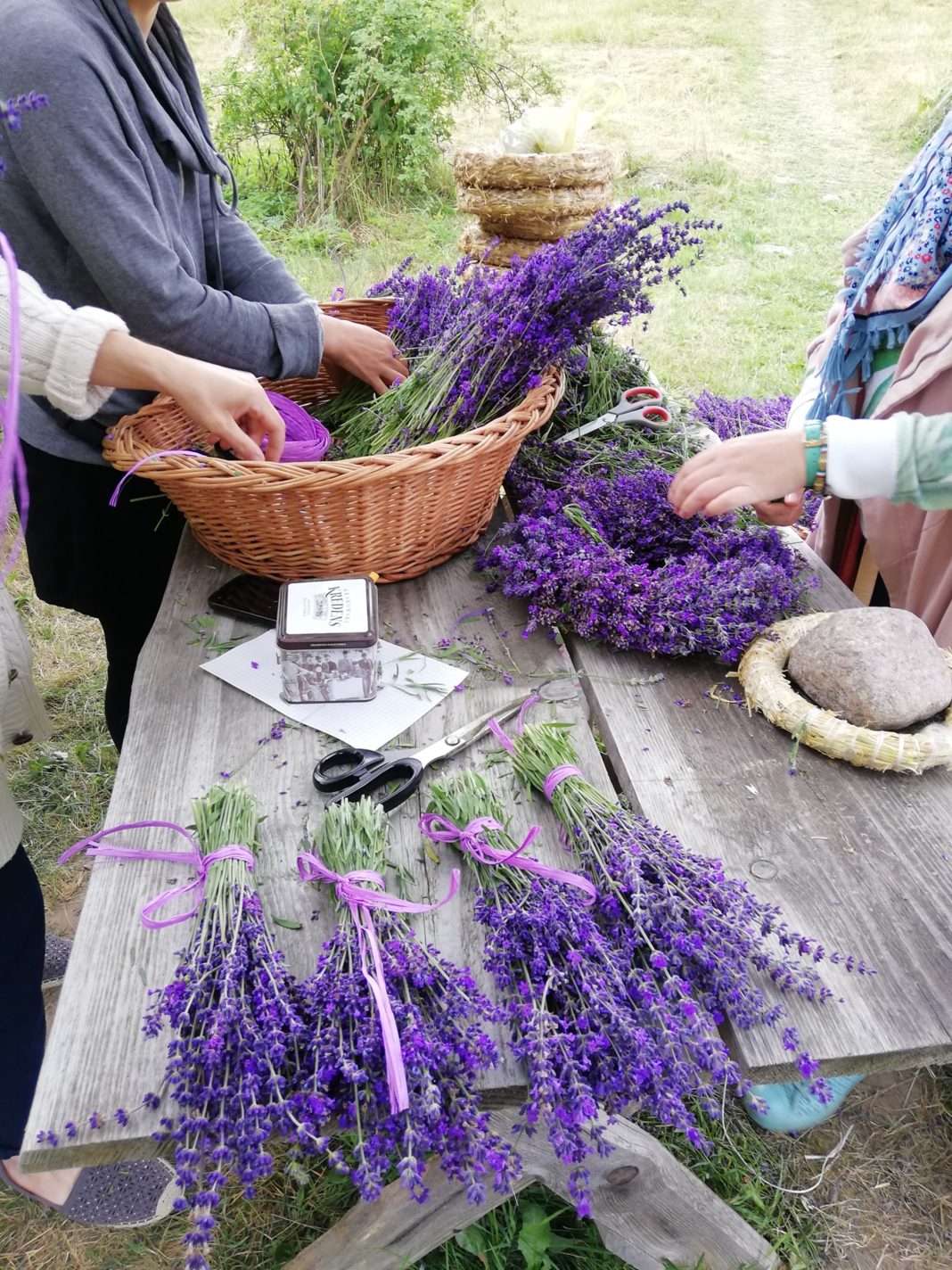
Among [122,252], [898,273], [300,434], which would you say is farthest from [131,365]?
[898,273]

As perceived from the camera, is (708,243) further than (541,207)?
Yes

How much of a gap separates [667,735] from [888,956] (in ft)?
1.26

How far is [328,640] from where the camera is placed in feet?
3.81

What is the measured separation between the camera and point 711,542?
1.43 meters

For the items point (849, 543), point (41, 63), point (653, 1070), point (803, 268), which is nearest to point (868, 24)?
point (803, 268)

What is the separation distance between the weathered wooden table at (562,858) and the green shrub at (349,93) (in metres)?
5.57

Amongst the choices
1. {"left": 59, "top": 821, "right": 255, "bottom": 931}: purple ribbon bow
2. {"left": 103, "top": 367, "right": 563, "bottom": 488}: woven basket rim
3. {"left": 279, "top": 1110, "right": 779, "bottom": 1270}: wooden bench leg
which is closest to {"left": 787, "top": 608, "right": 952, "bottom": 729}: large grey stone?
{"left": 103, "top": 367, "right": 563, "bottom": 488}: woven basket rim

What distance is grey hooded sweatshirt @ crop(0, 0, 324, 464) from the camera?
1.22 metres

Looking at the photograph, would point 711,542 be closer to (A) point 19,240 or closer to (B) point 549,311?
(B) point 549,311

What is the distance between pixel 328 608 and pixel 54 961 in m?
1.45

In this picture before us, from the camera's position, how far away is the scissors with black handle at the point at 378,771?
1.08m

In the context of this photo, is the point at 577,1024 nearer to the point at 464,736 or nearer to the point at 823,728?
the point at 464,736

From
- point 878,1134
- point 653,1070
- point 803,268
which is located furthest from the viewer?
point 803,268

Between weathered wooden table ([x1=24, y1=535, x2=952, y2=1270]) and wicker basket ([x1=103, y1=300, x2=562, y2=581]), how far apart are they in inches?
4.1
